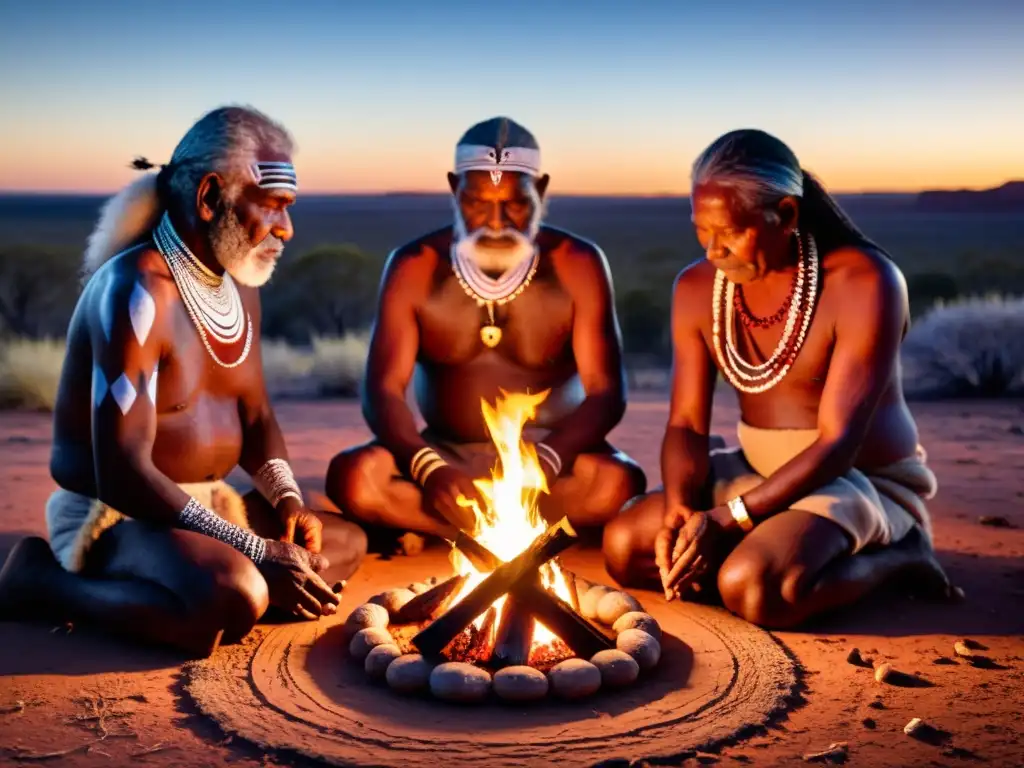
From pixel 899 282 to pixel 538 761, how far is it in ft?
9.28

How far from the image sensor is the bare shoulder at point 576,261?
683 centimetres

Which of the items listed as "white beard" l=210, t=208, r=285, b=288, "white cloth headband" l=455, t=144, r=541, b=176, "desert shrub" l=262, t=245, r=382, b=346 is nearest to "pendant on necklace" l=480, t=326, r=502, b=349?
"white cloth headband" l=455, t=144, r=541, b=176

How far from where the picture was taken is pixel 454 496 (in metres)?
6.24

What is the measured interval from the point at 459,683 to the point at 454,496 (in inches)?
65.5

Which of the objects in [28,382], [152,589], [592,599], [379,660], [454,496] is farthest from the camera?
[28,382]

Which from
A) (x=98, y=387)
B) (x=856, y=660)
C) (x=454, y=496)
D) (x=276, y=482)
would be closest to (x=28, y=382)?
(x=276, y=482)

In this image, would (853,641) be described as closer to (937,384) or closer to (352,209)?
(937,384)

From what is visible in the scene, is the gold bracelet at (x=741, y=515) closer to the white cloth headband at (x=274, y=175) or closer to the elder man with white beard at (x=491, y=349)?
the elder man with white beard at (x=491, y=349)

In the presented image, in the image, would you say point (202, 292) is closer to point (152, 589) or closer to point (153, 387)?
point (153, 387)

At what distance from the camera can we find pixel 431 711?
4629 mm

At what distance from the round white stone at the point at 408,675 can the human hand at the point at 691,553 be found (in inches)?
51.4

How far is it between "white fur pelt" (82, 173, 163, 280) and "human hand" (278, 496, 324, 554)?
4.62 feet

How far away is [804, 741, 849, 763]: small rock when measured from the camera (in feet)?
13.8

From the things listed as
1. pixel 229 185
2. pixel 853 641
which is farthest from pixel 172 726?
pixel 853 641
